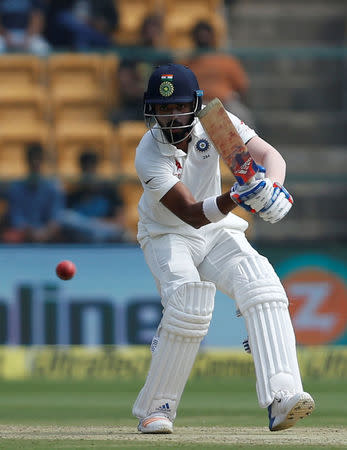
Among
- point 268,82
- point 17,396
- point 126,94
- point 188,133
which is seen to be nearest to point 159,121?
point 188,133

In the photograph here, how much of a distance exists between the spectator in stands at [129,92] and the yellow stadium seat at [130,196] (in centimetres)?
78

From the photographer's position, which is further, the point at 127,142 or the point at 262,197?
the point at 127,142

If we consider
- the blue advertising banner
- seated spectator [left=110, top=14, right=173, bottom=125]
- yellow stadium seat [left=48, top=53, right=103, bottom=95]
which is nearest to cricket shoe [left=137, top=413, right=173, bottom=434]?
the blue advertising banner

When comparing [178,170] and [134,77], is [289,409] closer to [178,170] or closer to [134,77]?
[178,170]

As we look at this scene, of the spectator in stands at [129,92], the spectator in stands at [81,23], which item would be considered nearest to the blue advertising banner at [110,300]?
the spectator in stands at [129,92]

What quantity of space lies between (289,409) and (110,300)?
453 centimetres

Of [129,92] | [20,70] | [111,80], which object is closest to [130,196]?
[129,92]

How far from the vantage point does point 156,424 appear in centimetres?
461

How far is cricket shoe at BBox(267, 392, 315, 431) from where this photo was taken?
4227 mm

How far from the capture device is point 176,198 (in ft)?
14.9

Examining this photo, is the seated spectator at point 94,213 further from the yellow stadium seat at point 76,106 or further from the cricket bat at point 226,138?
the cricket bat at point 226,138

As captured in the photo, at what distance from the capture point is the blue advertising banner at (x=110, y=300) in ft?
28.2

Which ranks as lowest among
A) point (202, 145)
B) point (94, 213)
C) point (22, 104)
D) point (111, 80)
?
point (94, 213)

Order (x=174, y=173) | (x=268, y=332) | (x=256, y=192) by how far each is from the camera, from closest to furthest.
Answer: (x=256, y=192)
(x=268, y=332)
(x=174, y=173)
